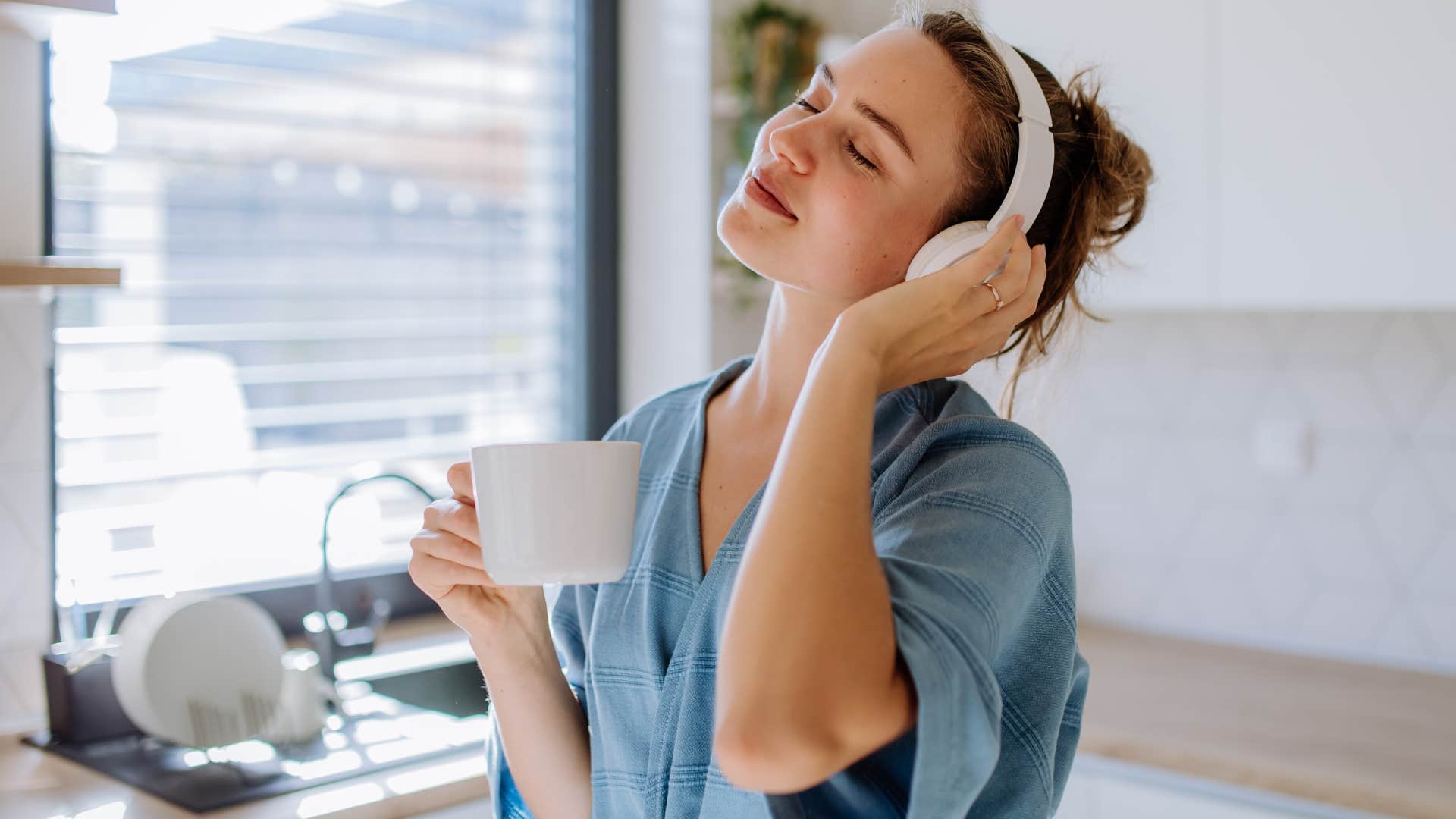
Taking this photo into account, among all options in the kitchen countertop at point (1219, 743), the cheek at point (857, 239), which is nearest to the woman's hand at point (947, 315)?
the cheek at point (857, 239)

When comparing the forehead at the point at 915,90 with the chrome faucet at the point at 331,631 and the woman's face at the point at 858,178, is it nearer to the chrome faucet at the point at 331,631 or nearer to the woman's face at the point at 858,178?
the woman's face at the point at 858,178

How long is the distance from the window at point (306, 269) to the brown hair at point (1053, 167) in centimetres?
110

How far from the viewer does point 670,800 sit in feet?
3.14

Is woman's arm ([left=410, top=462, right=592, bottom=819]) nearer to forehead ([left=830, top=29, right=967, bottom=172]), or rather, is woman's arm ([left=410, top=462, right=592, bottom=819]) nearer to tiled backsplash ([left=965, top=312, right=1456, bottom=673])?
forehead ([left=830, top=29, right=967, bottom=172])

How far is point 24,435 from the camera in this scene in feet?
6.00

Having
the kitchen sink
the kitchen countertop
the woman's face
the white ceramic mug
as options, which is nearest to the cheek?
the woman's face

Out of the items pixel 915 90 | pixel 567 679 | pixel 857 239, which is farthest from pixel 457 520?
pixel 915 90

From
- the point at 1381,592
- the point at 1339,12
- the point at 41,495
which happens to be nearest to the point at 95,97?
the point at 41,495

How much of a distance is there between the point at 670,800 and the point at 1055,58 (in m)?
1.50

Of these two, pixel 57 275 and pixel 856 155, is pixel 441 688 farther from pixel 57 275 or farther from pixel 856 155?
pixel 856 155

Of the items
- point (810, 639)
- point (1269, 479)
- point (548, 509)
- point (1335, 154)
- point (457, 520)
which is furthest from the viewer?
point (1269, 479)

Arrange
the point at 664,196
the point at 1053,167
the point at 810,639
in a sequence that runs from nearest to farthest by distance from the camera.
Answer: the point at 810,639 → the point at 1053,167 → the point at 664,196

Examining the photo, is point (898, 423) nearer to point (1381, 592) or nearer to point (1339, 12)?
point (1339, 12)

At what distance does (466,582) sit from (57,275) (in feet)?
2.83
